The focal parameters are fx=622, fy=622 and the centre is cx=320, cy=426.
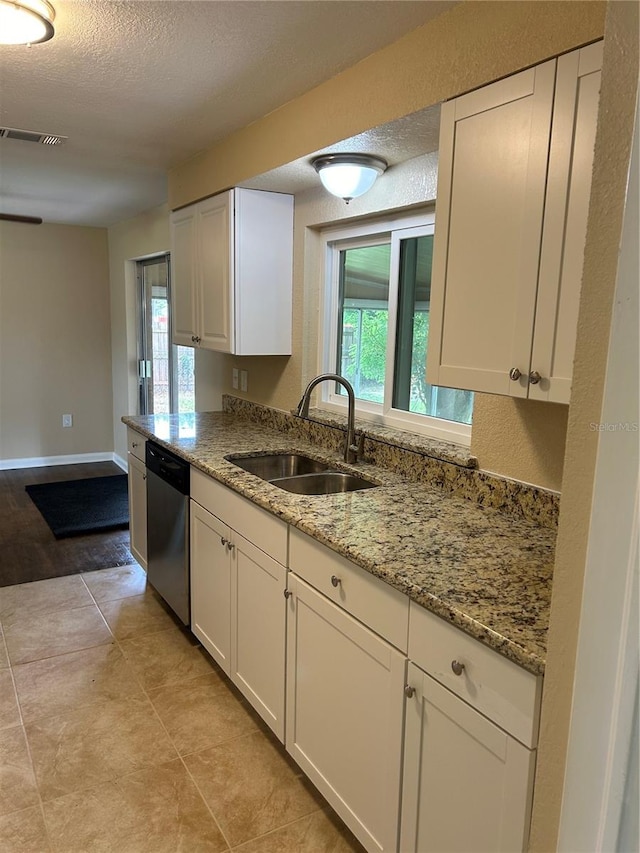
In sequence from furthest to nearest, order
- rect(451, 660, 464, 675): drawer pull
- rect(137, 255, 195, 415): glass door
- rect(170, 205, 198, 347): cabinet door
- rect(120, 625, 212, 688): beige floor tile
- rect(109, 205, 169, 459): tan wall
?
1. rect(109, 205, 169, 459): tan wall
2. rect(137, 255, 195, 415): glass door
3. rect(170, 205, 198, 347): cabinet door
4. rect(120, 625, 212, 688): beige floor tile
5. rect(451, 660, 464, 675): drawer pull

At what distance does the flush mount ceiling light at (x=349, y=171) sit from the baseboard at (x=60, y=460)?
4306mm

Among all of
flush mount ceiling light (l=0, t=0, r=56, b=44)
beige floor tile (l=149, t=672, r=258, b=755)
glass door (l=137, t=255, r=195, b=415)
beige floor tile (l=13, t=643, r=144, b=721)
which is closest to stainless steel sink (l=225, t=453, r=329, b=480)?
beige floor tile (l=149, t=672, r=258, b=755)

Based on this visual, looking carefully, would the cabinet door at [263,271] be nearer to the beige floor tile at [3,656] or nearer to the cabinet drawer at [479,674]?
the beige floor tile at [3,656]

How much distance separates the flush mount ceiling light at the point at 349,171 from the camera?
2.26 m

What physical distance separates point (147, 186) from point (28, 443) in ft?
10.3

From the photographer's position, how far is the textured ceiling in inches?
67.9

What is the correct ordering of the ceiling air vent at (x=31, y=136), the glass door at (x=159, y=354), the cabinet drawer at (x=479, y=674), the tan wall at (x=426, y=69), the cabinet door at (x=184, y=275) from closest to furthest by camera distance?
the cabinet drawer at (x=479, y=674), the tan wall at (x=426, y=69), the ceiling air vent at (x=31, y=136), the cabinet door at (x=184, y=275), the glass door at (x=159, y=354)

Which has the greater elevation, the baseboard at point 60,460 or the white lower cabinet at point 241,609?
the white lower cabinet at point 241,609

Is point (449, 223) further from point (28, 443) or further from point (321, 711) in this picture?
point (28, 443)

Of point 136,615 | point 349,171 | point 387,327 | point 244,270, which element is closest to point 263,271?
point 244,270

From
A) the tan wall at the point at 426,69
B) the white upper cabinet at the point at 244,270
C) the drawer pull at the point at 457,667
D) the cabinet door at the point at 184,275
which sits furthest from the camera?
the cabinet door at the point at 184,275

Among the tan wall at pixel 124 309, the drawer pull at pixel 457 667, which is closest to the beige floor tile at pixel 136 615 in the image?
the drawer pull at pixel 457 667

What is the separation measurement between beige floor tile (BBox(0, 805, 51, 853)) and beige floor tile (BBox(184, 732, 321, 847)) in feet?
1.56

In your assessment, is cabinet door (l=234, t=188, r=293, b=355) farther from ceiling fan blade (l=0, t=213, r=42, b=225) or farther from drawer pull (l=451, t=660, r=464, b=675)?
ceiling fan blade (l=0, t=213, r=42, b=225)
